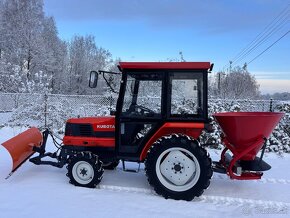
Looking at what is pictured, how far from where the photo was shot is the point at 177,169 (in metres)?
5.00

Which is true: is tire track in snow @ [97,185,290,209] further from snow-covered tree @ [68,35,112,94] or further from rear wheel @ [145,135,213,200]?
snow-covered tree @ [68,35,112,94]

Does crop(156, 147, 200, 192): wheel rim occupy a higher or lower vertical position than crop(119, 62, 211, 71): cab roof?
lower

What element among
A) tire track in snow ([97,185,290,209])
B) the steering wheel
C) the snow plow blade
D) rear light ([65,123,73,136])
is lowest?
tire track in snow ([97,185,290,209])

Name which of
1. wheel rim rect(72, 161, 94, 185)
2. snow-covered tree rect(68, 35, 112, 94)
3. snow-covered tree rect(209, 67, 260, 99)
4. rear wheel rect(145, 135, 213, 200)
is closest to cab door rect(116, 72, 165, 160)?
rear wheel rect(145, 135, 213, 200)

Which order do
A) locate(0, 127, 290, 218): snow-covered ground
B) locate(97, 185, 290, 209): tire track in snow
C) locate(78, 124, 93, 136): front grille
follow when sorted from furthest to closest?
locate(78, 124, 93, 136): front grille
locate(97, 185, 290, 209): tire track in snow
locate(0, 127, 290, 218): snow-covered ground

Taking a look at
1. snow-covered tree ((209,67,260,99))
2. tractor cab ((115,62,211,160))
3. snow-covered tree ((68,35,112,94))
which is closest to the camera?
tractor cab ((115,62,211,160))

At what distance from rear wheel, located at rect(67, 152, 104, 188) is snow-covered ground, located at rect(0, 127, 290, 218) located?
0.49 ft

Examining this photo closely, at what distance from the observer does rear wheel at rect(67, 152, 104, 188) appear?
524 cm

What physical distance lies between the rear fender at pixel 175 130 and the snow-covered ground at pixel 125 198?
728 millimetres

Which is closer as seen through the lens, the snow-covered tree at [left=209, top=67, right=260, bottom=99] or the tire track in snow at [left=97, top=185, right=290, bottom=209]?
the tire track in snow at [left=97, top=185, right=290, bottom=209]

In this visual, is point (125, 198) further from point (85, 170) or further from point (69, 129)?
point (69, 129)

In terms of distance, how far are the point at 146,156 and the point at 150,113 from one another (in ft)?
2.29

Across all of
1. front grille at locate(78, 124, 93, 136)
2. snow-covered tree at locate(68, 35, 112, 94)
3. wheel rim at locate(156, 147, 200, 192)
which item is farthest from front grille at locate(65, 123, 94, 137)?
snow-covered tree at locate(68, 35, 112, 94)

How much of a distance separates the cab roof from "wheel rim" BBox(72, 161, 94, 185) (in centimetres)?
171
